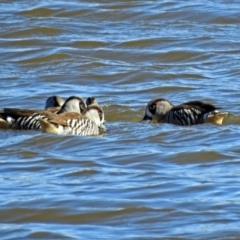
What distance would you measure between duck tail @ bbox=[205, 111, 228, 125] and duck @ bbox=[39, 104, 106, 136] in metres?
1.24

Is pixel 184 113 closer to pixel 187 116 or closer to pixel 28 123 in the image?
pixel 187 116

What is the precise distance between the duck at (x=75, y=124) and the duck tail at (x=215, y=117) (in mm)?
1244

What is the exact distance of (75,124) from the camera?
46.4ft

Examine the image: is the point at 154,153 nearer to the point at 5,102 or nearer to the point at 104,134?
the point at 104,134

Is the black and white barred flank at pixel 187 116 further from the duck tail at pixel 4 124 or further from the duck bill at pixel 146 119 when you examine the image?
the duck tail at pixel 4 124

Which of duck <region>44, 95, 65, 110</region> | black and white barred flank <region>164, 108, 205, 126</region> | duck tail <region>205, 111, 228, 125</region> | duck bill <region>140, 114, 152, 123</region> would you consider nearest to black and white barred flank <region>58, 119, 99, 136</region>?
duck bill <region>140, 114, 152, 123</region>

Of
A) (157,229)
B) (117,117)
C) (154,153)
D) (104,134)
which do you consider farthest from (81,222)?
(117,117)

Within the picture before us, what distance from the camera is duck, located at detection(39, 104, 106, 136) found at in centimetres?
1398

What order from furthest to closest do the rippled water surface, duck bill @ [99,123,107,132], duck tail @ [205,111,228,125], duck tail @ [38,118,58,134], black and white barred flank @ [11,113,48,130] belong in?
1. duck tail @ [205,111,228,125]
2. duck bill @ [99,123,107,132]
3. black and white barred flank @ [11,113,48,130]
4. duck tail @ [38,118,58,134]
5. the rippled water surface

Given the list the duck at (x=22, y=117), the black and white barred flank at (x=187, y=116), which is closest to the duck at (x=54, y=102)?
the duck at (x=22, y=117)

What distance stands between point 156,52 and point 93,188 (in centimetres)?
804

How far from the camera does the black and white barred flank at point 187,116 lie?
48.4ft

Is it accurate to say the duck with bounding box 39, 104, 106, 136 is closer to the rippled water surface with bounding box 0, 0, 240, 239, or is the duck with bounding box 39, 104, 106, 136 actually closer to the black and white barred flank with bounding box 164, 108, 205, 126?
the rippled water surface with bounding box 0, 0, 240, 239

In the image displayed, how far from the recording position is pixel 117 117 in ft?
50.2
